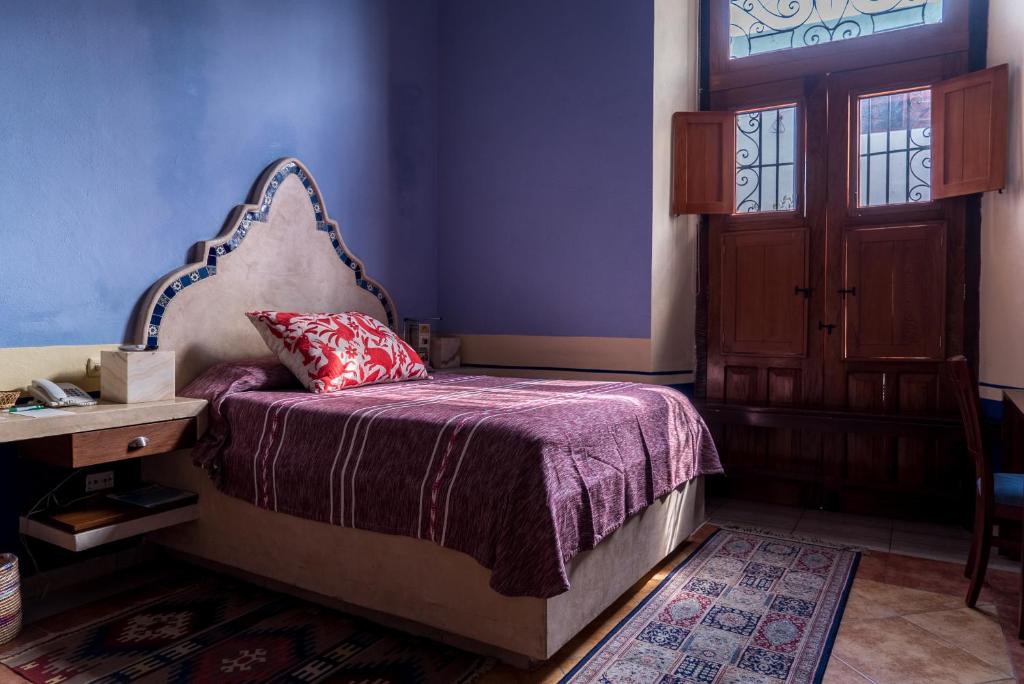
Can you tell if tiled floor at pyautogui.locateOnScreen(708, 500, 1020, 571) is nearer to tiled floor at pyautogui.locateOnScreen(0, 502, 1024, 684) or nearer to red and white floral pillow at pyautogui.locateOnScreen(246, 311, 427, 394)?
→ tiled floor at pyautogui.locateOnScreen(0, 502, 1024, 684)

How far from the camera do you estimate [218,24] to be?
9.89ft

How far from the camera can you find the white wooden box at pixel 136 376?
2.41 m

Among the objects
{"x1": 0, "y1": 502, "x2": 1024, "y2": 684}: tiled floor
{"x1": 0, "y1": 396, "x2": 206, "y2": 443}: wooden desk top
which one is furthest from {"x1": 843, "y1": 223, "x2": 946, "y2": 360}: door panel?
{"x1": 0, "y1": 396, "x2": 206, "y2": 443}: wooden desk top

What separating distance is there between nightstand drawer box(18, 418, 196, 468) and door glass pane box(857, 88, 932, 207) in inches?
136

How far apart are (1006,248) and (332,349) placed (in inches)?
122

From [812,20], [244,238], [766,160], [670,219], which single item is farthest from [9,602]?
[812,20]

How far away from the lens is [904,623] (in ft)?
7.57

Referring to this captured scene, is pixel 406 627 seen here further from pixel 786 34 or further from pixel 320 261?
pixel 786 34

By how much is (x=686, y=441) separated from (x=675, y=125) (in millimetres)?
1993

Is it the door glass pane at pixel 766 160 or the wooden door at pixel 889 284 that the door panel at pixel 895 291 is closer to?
the wooden door at pixel 889 284

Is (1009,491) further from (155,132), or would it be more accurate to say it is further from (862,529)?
(155,132)

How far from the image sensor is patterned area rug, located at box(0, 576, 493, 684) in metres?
1.94

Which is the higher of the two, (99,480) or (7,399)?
(7,399)

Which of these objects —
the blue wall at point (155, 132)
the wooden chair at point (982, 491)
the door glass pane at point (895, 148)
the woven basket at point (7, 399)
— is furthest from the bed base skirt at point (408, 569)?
the door glass pane at point (895, 148)
